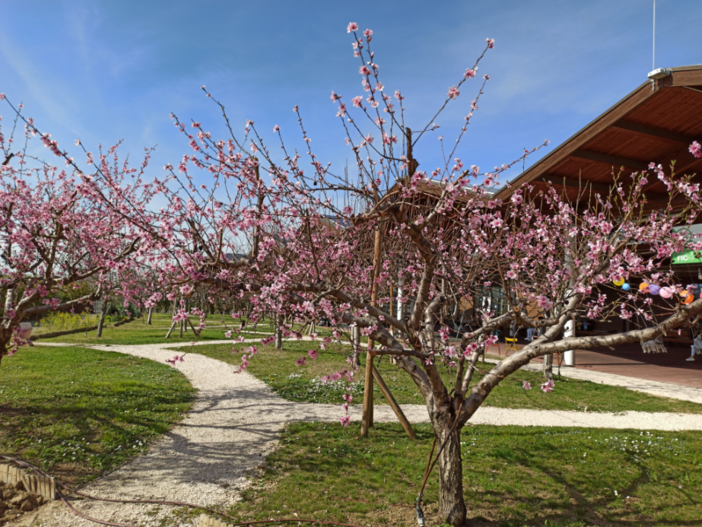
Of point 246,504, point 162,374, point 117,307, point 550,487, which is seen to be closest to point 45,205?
point 162,374

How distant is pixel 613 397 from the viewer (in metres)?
9.95

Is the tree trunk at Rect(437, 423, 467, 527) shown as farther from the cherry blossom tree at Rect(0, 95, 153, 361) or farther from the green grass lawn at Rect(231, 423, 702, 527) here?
the cherry blossom tree at Rect(0, 95, 153, 361)

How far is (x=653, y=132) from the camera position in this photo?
34.2ft

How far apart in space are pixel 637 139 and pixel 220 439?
11822mm

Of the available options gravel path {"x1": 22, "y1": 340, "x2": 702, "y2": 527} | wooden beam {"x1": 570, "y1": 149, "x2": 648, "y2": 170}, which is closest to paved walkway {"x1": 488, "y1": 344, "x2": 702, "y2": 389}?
gravel path {"x1": 22, "y1": 340, "x2": 702, "y2": 527}

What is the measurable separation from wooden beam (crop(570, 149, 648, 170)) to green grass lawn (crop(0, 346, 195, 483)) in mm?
11272

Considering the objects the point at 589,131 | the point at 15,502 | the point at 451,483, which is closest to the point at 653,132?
the point at 589,131

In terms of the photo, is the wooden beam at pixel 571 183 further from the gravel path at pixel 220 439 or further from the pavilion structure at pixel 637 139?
the gravel path at pixel 220 439

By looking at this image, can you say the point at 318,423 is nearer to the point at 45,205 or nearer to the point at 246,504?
the point at 246,504

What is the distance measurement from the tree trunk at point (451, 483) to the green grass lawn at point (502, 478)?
21 centimetres

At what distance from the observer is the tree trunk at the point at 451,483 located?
13.6 feet

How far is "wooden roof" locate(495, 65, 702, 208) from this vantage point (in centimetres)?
916

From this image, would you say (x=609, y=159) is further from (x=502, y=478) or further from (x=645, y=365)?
(x=502, y=478)

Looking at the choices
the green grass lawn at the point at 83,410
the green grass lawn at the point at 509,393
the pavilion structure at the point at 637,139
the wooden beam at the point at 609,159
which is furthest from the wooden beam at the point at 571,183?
the green grass lawn at the point at 83,410
